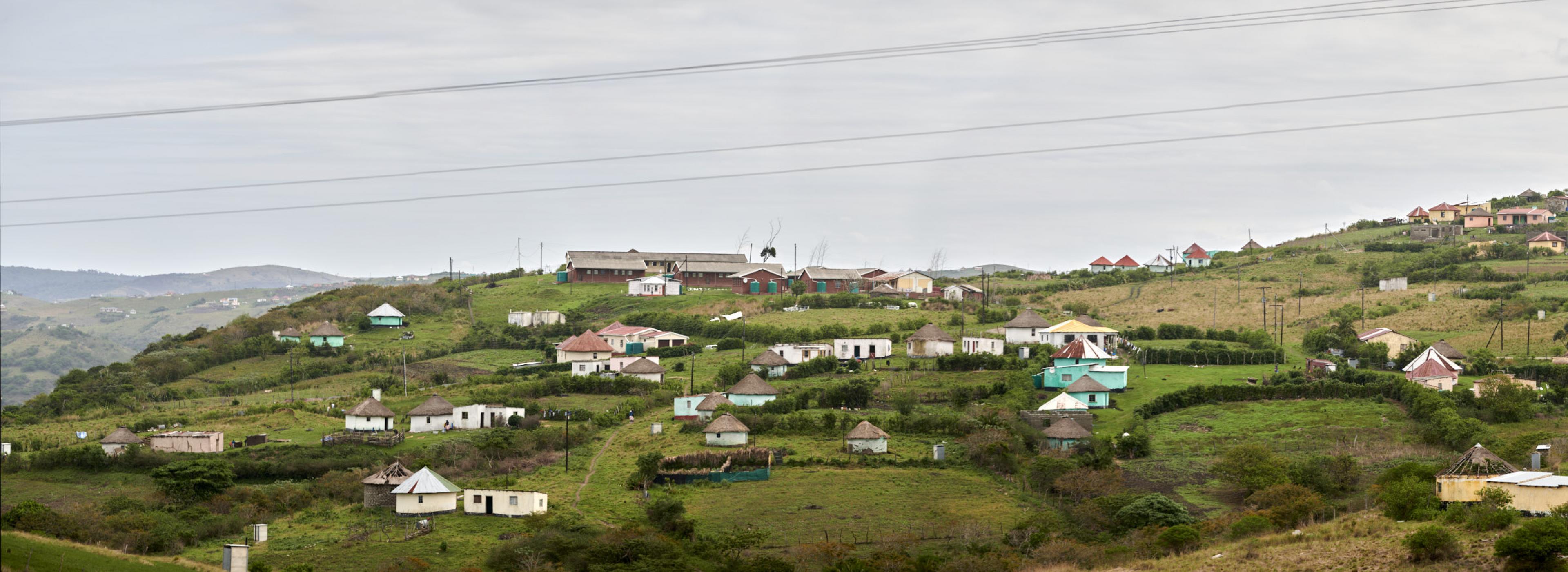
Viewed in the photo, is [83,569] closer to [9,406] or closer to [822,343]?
[9,406]

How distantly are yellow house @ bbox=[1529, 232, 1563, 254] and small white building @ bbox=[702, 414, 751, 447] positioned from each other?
67.1 meters

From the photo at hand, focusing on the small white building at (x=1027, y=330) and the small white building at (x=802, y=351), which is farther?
the small white building at (x=1027, y=330)

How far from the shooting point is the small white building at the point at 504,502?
42750 mm

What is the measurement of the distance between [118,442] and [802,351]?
31663 millimetres

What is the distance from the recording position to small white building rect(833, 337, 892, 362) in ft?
226

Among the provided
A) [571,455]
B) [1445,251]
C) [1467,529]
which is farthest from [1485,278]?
[571,455]

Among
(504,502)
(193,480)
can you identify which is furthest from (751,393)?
(193,480)

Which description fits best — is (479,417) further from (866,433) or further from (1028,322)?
(1028,322)

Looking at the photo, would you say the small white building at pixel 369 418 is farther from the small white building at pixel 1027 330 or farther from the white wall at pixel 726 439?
the small white building at pixel 1027 330

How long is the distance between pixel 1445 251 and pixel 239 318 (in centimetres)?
8160

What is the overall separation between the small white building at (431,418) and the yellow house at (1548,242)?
247 ft

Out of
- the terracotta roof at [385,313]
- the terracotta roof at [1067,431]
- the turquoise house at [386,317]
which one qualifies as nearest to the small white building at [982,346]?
the terracotta roof at [1067,431]

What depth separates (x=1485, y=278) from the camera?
81.2 m

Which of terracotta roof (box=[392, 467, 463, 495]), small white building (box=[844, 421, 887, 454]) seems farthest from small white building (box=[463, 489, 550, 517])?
small white building (box=[844, 421, 887, 454])
